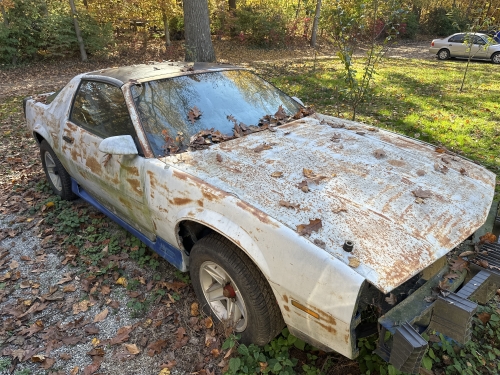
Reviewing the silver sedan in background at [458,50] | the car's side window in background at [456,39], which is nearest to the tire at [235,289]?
the silver sedan in background at [458,50]

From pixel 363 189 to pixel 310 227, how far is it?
0.55 m

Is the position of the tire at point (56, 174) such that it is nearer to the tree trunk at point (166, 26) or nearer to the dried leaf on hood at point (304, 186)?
the dried leaf on hood at point (304, 186)

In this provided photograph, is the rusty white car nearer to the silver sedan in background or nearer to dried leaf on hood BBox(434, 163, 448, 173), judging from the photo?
dried leaf on hood BBox(434, 163, 448, 173)

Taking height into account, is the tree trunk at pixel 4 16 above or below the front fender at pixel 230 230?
above

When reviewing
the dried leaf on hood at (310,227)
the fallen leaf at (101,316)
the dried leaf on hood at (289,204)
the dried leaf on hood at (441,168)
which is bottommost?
the fallen leaf at (101,316)

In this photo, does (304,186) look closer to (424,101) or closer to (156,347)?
(156,347)

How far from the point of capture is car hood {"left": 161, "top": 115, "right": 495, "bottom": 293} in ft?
6.17

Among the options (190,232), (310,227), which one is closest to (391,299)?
(310,227)

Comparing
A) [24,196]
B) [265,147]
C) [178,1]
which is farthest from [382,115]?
[178,1]

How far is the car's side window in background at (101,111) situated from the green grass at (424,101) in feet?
12.3

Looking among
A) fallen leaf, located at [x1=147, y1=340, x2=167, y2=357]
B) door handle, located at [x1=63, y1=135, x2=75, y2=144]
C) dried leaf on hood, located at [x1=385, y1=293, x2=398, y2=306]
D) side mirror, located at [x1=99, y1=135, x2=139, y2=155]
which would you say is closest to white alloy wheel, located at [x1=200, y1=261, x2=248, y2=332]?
fallen leaf, located at [x1=147, y1=340, x2=167, y2=357]

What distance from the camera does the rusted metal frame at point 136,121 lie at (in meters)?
2.71

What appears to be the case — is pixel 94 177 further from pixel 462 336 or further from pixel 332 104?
pixel 332 104

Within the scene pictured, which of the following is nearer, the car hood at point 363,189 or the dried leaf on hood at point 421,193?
the car hood at point 363,189
